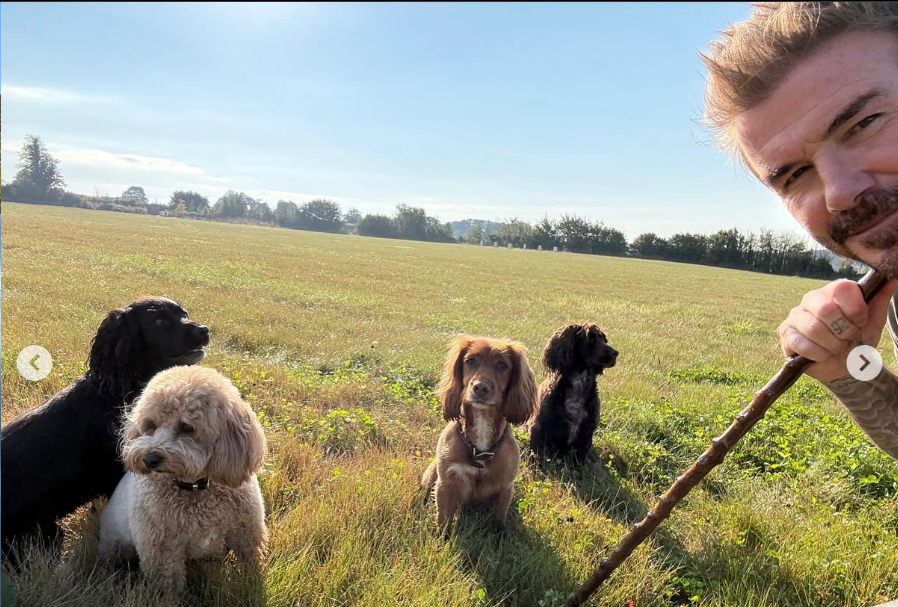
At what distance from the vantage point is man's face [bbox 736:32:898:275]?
169 cm

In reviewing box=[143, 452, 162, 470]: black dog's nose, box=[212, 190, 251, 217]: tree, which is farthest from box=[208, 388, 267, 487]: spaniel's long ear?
box=[212, 190, 251, 217]: tree

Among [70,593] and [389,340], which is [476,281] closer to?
[389,340]

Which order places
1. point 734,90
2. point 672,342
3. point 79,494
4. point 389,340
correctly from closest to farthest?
point 734,90
point 79,494
point 389,340
point 672,342

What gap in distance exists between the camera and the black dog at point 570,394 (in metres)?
4.81

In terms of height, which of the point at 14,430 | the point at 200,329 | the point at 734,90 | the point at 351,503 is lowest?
the point at 351,503

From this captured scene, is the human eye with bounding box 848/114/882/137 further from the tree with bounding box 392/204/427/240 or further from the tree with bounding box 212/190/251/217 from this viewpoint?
the tree with bounding box 392/204/427/240

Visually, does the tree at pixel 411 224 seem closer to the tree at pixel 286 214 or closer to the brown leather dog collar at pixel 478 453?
the tree at pixel 286 214

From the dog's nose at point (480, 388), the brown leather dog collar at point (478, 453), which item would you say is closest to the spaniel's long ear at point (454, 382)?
the brown leather dog collar at point (478, 453)

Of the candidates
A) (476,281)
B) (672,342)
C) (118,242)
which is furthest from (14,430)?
(476,281)

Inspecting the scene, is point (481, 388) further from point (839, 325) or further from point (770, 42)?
point (770, 42)

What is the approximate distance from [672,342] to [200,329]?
32.8ft

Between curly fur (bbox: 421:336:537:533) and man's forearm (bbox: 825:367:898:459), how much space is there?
2.10 metres

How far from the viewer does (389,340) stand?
28.7 feet

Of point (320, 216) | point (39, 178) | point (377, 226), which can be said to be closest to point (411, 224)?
point (377, 226)
